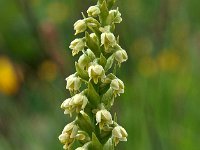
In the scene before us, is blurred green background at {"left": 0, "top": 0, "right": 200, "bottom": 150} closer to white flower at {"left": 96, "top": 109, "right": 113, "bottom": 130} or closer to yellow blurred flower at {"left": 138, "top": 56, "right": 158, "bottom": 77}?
yellow blurred flower at {"left": 138, "top": 56, "right": 158, "bottom": 77}

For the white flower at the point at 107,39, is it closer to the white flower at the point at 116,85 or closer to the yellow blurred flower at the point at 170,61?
the white flower at the point at 116,85

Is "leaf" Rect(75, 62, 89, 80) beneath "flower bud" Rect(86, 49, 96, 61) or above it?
beneath

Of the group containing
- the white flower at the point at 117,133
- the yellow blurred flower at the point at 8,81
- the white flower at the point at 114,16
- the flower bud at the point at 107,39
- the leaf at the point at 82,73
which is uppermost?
the yellow blurred flower at the point at 8,81

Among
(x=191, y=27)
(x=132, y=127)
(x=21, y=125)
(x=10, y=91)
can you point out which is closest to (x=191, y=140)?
(x=132, y=127)

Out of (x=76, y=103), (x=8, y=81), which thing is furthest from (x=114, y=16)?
(x=8, y=81)

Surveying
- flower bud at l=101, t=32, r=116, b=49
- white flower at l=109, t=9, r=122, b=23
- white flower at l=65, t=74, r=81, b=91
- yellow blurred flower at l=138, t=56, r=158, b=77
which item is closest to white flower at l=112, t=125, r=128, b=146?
white flower at l=65, t=74, r=81, b=91

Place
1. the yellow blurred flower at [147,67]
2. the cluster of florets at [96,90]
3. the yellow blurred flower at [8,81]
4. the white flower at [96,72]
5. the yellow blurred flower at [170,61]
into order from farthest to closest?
the yellow blurred flower at [170,61] → the yellow blurred flower at [8,81] → the yellow blurred flower at [147,67] → the cluster of florets at [96,90] → the white flower at [96,72]

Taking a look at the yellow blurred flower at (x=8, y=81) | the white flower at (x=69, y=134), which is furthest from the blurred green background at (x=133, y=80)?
the white flower at (x=69, y=134)

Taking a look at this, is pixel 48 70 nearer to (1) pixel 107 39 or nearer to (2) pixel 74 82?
(2) pixel 74 82
